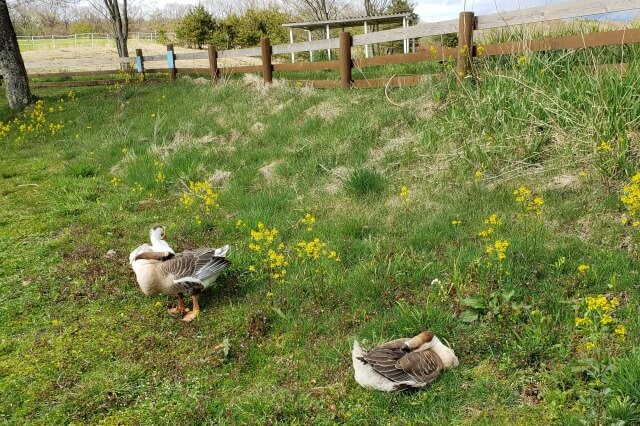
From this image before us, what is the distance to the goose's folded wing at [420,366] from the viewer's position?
3.10 metres

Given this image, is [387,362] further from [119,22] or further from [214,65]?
[119,22]

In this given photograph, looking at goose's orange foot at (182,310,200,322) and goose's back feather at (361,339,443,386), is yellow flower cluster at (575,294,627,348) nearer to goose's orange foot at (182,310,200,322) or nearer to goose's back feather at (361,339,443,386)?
goose's back feather at (361,339,443,386)

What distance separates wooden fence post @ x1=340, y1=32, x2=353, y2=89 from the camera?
9.66 meters

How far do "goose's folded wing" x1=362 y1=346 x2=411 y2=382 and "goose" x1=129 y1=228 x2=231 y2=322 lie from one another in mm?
1722

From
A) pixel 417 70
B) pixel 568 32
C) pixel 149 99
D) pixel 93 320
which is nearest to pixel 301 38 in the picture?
pixel 149 99

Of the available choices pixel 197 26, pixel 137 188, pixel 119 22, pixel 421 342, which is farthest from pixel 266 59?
pixel 197 26

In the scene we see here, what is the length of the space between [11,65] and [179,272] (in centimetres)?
1341

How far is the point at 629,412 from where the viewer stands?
2588 mm

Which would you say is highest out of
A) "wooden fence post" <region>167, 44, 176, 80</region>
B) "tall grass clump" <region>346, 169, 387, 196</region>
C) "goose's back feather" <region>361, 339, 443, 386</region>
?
"wooden fence post" <region>167, 44, 176, 80</region>

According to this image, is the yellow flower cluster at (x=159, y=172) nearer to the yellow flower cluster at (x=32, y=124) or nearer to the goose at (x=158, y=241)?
the goose at (x=158, y=241)

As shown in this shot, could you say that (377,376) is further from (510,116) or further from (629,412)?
(510,116)

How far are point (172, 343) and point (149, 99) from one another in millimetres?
10580

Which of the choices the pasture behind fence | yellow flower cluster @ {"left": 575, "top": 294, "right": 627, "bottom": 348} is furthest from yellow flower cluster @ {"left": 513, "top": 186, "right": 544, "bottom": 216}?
the pasture behind fence

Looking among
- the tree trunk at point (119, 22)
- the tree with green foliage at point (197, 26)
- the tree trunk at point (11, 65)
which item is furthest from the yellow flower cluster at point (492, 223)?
the tree with green foliage at point (197, 26)
